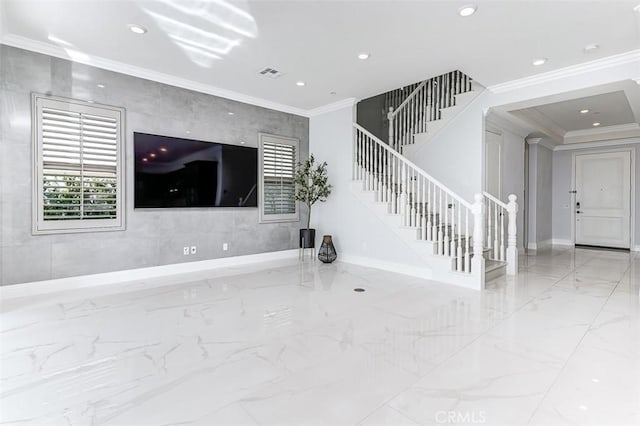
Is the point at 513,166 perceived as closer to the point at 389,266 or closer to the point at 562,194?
the point at 562,194

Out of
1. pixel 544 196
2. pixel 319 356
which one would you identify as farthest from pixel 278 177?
pixel 544 196

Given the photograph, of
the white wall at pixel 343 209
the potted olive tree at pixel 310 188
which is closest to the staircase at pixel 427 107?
the white wall at pixel 343 209

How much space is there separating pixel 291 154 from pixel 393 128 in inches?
85.2

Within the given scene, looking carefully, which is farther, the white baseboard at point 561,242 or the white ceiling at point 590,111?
the white baseboard at point 561,242

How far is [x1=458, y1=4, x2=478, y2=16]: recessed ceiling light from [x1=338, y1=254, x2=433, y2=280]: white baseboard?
3.22 metres

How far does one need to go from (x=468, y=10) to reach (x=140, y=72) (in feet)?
13.3

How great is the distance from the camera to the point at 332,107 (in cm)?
622

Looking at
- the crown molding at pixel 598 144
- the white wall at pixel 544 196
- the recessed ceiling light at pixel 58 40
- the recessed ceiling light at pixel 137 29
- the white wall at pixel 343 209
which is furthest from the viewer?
the white wall at pixel 544 196

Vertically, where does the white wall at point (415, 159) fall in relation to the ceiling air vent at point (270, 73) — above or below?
below

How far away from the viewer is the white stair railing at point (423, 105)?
579 centimetres

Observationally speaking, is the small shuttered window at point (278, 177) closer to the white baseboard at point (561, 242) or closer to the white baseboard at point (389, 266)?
the white baseboard at point (389, 266)

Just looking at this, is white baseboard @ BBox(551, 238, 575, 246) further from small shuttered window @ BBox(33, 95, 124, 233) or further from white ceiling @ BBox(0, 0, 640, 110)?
small shuttered window @ BBox(33, 95, 124, 233)

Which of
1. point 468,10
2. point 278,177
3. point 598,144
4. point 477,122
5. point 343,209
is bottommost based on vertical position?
point 343,209

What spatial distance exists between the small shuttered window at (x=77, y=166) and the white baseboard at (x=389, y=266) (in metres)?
3.65
